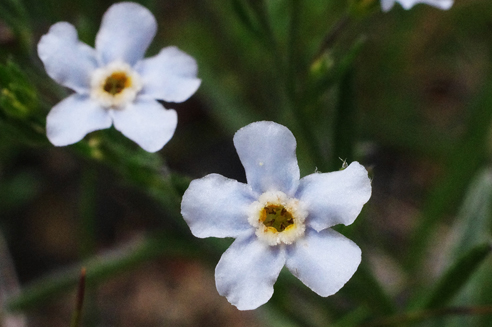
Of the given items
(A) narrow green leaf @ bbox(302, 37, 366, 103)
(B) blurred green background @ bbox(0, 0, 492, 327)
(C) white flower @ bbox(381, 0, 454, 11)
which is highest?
(C) white flower @ bbox(381, 0, 454, 11)

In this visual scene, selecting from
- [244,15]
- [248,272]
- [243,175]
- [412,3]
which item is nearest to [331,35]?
[244,15]

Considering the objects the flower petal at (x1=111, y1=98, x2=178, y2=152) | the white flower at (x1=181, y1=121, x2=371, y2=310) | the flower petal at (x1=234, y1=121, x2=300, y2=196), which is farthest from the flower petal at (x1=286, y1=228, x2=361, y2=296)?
the flower petal at (x1=111, y1=98, x2=178, y2=152)

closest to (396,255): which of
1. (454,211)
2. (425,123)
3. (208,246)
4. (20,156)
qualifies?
(454,211)

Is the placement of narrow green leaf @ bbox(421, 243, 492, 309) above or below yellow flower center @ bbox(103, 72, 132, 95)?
below

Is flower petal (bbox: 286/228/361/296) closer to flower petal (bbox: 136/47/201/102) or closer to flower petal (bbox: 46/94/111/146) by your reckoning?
flower petal (bbox: 136/47/201/102)

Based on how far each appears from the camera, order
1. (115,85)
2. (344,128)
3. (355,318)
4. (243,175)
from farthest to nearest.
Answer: (243,175)
(355,318)
(344,128)
(115,85)

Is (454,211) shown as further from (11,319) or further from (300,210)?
(11,319)

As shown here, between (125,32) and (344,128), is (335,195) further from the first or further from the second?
(125,32)

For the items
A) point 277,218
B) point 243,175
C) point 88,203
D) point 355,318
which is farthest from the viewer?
point 243,175
